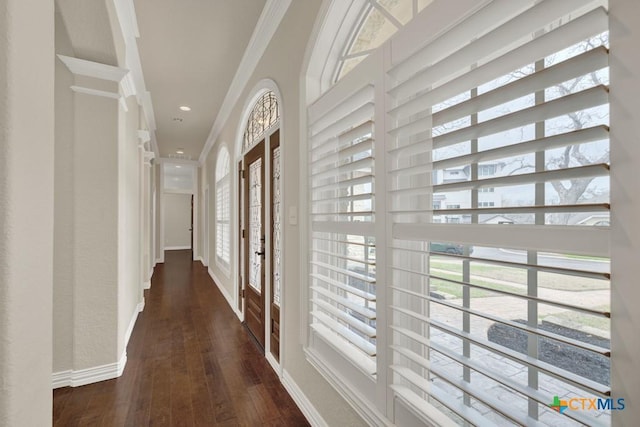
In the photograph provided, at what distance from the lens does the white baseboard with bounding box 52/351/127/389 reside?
2246mm

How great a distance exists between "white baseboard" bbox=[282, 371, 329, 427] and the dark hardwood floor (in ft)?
0.13

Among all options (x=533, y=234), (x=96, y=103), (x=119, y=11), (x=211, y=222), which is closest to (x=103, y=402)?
(x=96, y=103)

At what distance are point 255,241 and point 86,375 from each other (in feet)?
5.79

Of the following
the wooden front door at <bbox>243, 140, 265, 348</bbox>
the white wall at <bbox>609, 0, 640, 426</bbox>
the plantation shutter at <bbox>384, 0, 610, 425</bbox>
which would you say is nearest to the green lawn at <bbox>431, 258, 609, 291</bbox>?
the plantation shutter at <bbox>384, 0, 610, 425</bbox>

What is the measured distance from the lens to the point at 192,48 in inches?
119

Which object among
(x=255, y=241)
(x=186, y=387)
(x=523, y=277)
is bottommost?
(x=186, y=387)

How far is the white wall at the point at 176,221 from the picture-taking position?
11.3 m

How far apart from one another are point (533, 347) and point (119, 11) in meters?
3.32

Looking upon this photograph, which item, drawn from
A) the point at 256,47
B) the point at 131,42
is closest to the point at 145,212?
the point at 131,42

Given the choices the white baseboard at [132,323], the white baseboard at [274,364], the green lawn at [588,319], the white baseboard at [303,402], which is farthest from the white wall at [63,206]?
the green lawn at [588,319]

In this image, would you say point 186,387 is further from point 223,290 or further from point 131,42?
point 131,42

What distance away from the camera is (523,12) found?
744 mm

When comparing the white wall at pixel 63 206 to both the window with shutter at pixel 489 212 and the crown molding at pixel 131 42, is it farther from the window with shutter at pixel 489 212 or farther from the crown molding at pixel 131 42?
the window with shutter at pixel 489 212

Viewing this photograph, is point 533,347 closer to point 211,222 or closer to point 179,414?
point 179,414
